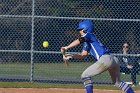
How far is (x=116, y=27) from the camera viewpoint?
1509 centimetres

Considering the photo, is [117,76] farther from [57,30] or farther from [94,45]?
[57,30]

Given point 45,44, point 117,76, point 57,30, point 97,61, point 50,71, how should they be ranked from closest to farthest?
point 97,61 < point 117,76 < point 45,44 < point 57,30 < point 50,71

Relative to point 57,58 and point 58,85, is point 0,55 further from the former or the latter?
point 58,85

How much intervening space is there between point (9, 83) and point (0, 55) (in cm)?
298

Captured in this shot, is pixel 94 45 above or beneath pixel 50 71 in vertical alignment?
beneath

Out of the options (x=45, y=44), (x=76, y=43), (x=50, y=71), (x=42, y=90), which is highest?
(x=50, y=71)

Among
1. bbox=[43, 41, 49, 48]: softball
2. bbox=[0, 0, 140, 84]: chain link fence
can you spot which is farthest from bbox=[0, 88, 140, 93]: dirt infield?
bbox=[43, 41, 49, 48]: softball

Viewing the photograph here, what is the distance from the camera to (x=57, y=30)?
15.3 meters

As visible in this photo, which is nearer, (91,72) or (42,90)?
(91,72)

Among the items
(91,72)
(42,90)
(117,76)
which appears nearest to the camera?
(91,72)

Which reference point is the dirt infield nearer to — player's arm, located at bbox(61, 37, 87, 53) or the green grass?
the green grass

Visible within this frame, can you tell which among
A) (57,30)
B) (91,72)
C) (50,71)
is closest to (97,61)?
(91,72)

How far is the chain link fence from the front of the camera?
594 inches

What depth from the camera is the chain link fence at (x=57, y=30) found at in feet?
49.5
